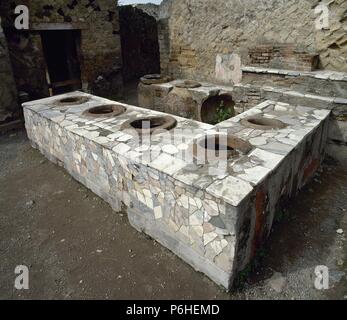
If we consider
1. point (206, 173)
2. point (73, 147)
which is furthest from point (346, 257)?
point (73, 147)

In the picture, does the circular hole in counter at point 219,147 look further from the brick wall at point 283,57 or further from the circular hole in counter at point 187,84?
the circular hole in counter at point 187,84

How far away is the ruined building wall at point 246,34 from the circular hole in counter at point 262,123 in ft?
5.40

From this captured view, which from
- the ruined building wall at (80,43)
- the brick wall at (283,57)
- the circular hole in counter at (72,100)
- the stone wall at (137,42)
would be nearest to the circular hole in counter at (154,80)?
the circular hole in counter at (72,100)

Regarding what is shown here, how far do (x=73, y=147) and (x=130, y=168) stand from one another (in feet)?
4.70

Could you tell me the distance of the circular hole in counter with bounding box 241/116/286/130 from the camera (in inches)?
146

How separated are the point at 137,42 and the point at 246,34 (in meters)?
6.80

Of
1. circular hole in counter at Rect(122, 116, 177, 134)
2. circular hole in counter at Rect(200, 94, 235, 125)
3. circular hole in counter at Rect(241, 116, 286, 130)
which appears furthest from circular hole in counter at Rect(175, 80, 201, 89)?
circular hole in counter at Rect(241, 116, 286, 130)

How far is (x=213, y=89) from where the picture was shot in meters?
6.25

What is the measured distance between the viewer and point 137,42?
11617mm

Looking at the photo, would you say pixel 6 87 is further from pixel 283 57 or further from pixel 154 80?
pixel 283 57

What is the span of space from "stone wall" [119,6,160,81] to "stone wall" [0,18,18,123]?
5725mm

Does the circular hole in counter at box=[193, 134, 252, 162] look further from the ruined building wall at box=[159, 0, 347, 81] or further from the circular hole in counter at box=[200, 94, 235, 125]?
the circular hole in counter at box=[200, 94, 235, 125]
